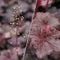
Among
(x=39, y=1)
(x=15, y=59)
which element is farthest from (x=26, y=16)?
(x=15, y=59)

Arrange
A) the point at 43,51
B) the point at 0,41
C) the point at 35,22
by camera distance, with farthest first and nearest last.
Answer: the point at 0,41
the point at 35,22
the point at 43,51

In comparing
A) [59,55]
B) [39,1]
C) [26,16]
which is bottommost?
[59,55]

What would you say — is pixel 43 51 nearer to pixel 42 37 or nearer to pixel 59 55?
pixel 42 37

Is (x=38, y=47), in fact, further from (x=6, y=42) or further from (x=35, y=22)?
(x=6, y=42)

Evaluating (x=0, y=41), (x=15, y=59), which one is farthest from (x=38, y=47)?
(x=0, y=41)

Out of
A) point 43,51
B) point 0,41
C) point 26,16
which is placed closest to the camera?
point 43,51

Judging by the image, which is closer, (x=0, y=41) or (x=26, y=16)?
(x=0, y=41)

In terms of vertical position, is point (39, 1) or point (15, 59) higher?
point (39, 1)
